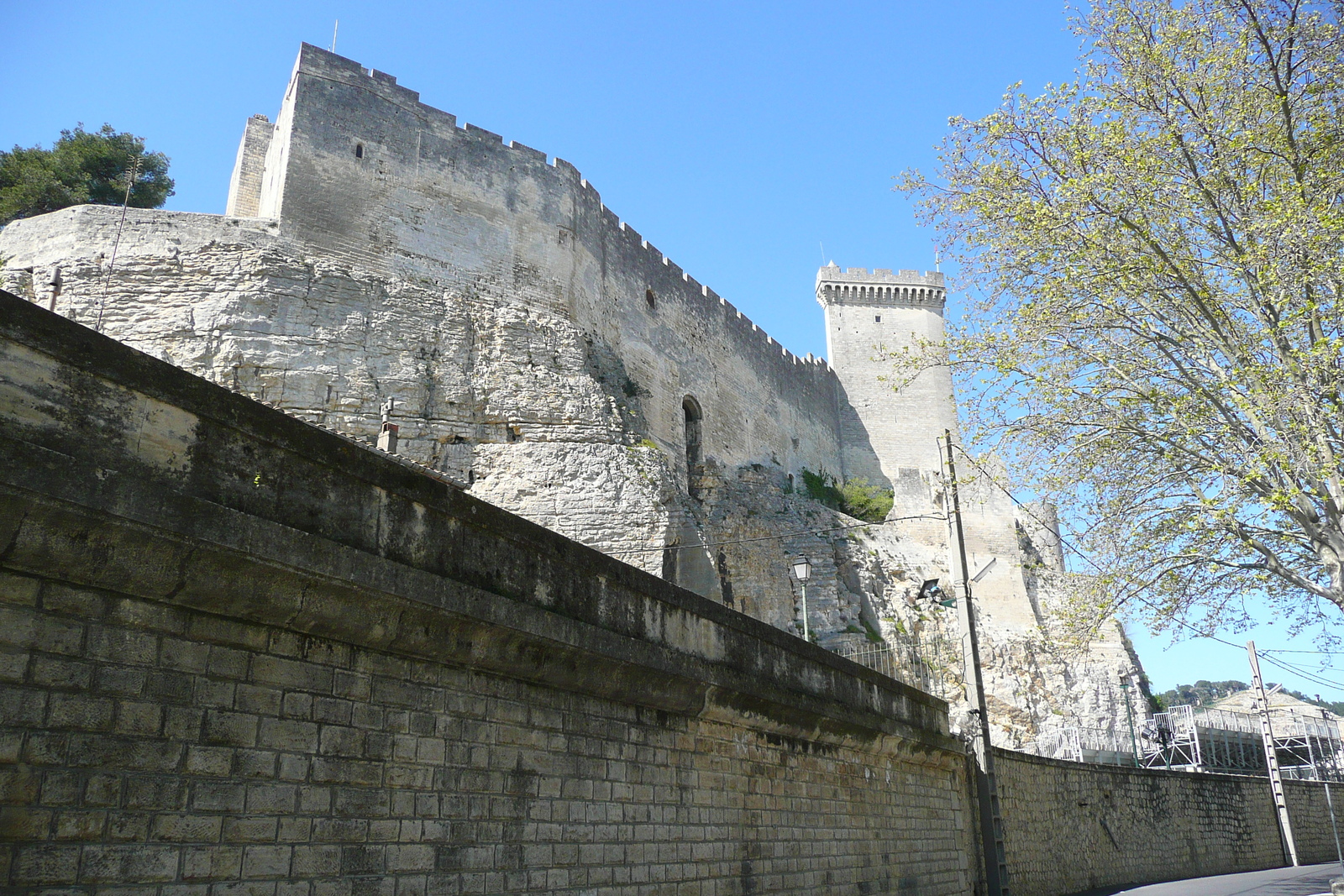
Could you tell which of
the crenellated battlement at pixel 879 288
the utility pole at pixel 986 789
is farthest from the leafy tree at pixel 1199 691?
the utility pole at pixel 986 789

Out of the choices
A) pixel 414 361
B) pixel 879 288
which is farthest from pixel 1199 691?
pixel 414 361

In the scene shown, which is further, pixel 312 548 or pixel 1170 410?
pixel 1170 410

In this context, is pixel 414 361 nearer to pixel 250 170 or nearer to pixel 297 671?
pixel 250 170

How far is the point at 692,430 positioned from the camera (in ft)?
86.2

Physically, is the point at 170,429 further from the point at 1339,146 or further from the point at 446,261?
the point at 446,261

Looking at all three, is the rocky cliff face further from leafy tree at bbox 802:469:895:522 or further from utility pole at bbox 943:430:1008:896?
leafy tree at bbox 802:469:895:522

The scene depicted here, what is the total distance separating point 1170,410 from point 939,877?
514 centimetres

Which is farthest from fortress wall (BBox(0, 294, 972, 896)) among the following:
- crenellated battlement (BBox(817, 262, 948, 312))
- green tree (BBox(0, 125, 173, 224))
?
crenellated battlement (BBox(817, 262, 948, 312))

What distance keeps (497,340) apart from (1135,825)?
13515mm

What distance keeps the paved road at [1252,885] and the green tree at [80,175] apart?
24.8m

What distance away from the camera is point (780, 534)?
77.9ft

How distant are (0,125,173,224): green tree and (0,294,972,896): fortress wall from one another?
75.1 feet

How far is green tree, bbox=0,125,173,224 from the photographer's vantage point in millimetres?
23609

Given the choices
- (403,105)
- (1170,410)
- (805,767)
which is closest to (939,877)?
(805,767)
